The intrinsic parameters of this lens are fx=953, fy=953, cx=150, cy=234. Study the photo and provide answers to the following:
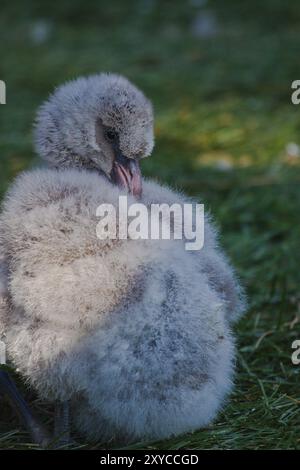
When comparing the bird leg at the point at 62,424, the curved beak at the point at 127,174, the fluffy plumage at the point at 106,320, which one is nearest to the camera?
the fluffy plumage at the point at 106,320

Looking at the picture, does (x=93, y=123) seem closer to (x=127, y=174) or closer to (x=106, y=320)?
(x=127, y=174)

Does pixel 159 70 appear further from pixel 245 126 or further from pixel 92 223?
pixel 92 223

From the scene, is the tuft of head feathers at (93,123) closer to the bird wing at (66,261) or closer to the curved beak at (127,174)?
the curved beak at (127,174)

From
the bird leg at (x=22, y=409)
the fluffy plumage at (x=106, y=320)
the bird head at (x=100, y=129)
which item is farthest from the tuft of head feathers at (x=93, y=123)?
the bird leg at (x=22, y=409)

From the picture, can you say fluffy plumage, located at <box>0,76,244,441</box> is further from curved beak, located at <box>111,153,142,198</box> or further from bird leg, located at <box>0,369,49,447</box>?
curved beak, located at <box>111,153,142,198</box>

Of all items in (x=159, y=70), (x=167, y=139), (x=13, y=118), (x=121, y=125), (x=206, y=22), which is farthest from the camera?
(x=206, y=22)

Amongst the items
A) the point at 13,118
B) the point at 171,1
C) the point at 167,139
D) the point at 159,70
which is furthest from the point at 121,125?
the point at 171,1
